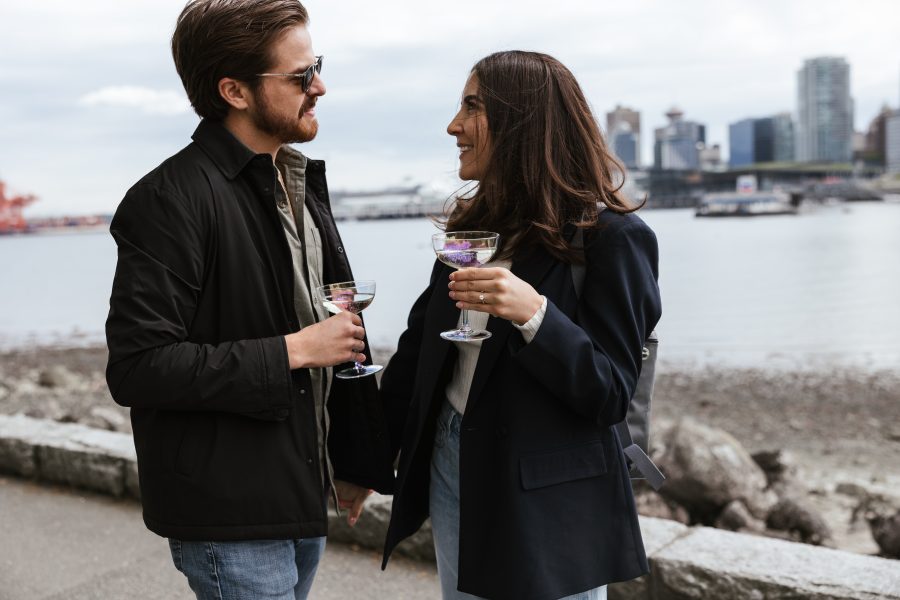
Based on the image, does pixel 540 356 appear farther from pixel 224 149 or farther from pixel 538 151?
pixel 224 149

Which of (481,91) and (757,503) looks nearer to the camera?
(481,91)

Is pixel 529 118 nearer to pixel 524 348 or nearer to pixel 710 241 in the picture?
pixel 524 348

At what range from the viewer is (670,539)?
333 centimetres

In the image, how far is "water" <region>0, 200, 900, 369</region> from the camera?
1762 cm

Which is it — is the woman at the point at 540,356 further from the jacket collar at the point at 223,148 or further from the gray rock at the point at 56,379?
the gray rock at the point at 56,379

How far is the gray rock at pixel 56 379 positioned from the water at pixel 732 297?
246 inches

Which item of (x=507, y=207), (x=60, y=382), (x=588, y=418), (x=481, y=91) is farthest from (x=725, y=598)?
(x=60, y=382)

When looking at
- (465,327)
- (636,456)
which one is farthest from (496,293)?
(636,456)

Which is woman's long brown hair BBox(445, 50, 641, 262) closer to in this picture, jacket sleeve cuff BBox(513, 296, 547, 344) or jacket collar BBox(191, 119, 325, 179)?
jacket sleeve cuff BBox(513, 296, 547, 344)

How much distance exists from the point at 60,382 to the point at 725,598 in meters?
11.4

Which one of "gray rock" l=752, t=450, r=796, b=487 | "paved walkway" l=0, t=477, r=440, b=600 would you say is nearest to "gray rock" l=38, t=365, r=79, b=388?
"paved walkway" l=0, t=477, r=440, b=600

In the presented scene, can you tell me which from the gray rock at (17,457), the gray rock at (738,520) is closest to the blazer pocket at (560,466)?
the gray rock at (738,520)

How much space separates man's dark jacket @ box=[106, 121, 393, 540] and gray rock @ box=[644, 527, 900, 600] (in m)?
1.71

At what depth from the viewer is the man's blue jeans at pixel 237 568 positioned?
6.29 ft
